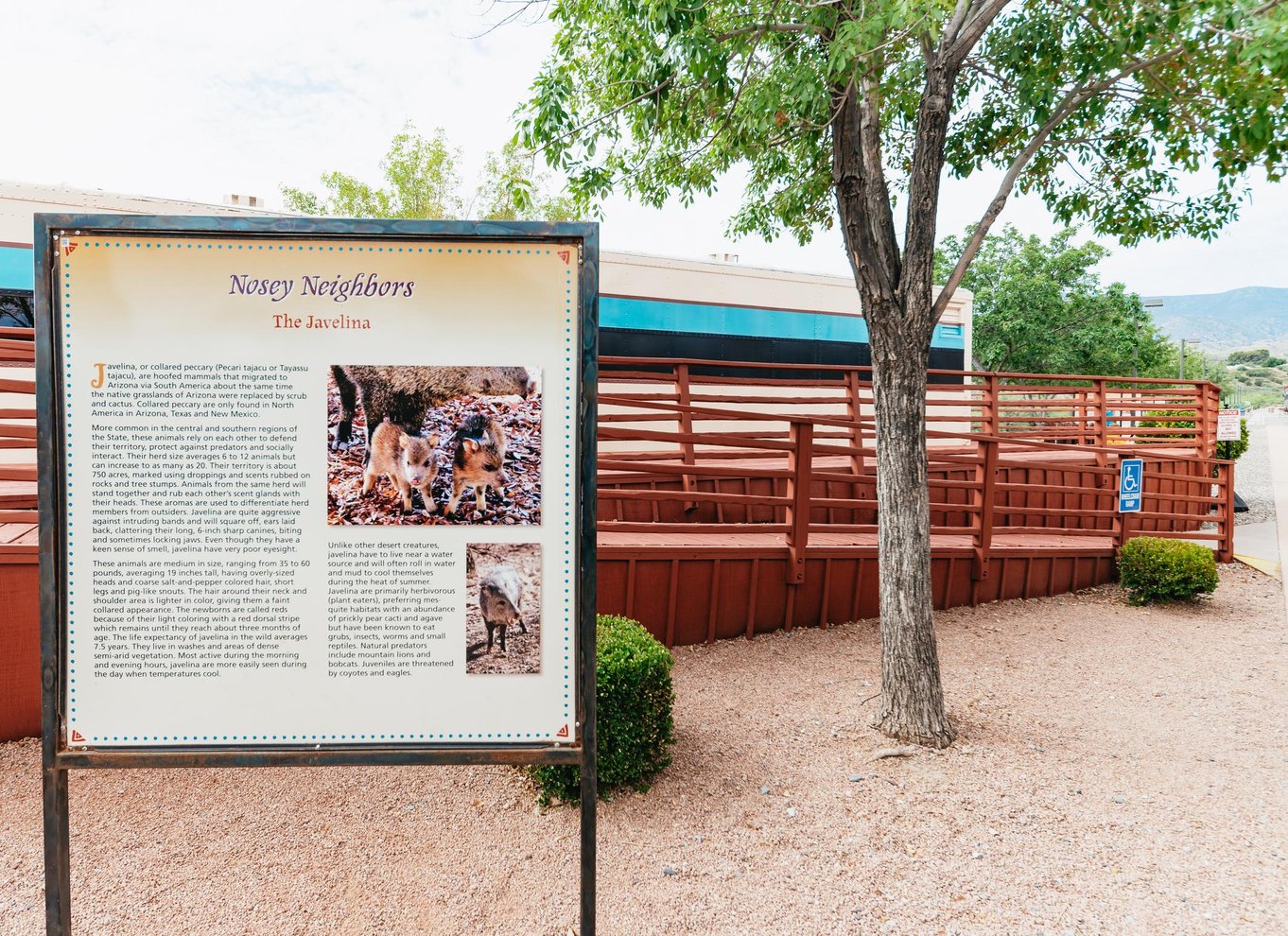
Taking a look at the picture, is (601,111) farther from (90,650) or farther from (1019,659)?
(1019,659)

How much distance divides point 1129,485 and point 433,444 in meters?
8.73

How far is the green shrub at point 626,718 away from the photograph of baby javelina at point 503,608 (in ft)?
4.37

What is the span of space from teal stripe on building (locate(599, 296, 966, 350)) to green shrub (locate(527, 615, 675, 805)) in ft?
17.5

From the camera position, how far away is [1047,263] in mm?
30625

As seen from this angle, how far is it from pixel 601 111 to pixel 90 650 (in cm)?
417

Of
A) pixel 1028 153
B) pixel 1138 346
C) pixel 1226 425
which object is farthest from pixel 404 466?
pixel 1138 346

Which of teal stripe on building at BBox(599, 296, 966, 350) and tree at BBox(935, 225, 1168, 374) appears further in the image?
tree at BBox(935, 225, 1168, 374)

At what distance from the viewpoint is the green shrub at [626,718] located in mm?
3578

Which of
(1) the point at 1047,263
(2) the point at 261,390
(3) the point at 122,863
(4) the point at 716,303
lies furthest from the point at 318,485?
(1) the point at 1047,263

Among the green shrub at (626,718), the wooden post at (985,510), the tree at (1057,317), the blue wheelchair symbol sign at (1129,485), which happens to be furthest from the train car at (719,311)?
the tree at (1057,317)

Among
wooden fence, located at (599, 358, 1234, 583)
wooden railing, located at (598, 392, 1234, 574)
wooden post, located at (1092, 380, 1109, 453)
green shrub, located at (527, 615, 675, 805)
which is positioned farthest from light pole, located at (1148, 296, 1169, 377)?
green shrub, located at (527, 615, 675, 805)

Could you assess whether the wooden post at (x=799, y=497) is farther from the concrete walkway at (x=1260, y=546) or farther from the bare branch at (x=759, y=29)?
the concrete walkway at (x=1260, y=546)

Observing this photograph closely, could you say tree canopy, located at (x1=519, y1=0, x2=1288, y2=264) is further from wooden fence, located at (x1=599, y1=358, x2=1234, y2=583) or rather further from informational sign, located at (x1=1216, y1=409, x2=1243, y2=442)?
informational sign, located at (x1=1216, y1=409, x2=1243, y2=442)

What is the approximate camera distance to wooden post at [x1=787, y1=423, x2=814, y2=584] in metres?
5.84
